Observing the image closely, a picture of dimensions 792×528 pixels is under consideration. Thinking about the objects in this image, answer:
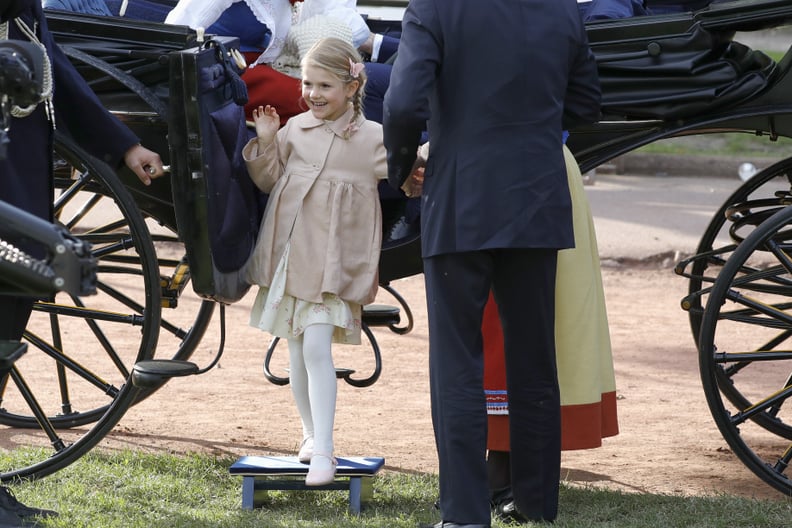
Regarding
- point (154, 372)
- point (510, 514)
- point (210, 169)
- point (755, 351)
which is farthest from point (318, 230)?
point (755, 351)

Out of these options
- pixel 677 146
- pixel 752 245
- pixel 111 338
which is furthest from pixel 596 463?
pixel 677 146

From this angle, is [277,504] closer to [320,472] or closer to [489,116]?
[320,472]

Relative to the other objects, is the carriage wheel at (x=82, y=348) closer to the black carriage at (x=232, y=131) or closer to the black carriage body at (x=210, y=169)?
the black carriage at (x=232, y=131)

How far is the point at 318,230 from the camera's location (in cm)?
362

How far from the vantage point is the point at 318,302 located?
3.60 m

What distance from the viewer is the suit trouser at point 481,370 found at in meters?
3.19

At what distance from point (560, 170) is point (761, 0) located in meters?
1.01

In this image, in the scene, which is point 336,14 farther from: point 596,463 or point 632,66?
point 596,463

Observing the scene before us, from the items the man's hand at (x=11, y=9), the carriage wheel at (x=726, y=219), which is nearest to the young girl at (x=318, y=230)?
the man's hand at (x=11, y=9)

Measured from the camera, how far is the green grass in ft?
11.4

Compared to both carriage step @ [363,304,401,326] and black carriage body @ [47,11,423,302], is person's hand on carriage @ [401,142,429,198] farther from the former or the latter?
carriage step @ [363,304,401,326]

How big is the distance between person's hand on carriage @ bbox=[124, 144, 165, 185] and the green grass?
993 mm

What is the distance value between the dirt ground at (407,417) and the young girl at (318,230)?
31.5 inches

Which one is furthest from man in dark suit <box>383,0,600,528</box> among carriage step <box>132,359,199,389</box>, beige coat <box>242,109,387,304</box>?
carriage step <box>132,359,199,389</box>
